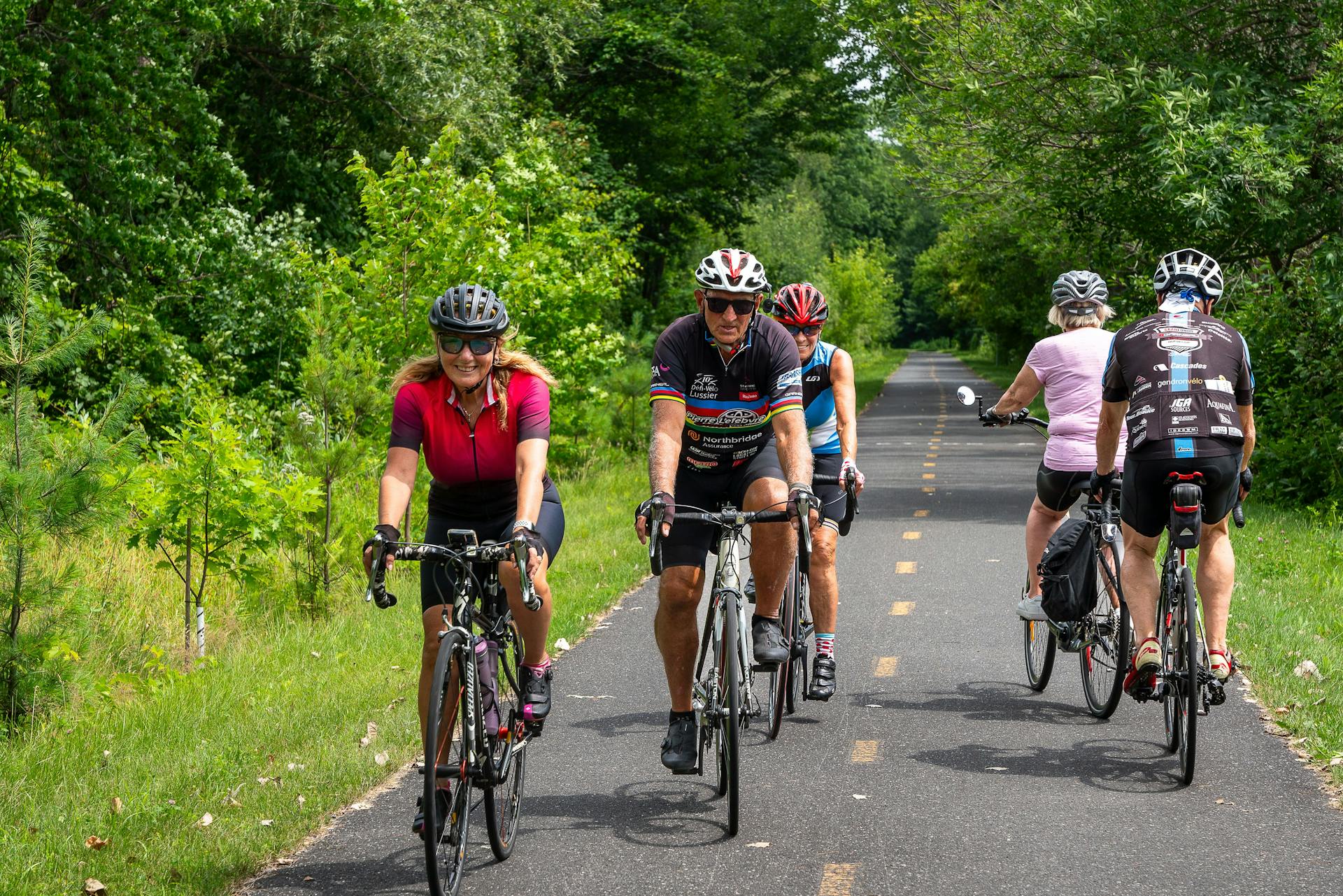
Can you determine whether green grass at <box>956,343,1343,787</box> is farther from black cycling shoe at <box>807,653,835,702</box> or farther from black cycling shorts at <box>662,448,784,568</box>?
black cycling shorts at <box>662,448,784,568</box>

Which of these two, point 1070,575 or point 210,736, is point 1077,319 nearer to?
point 1070,575

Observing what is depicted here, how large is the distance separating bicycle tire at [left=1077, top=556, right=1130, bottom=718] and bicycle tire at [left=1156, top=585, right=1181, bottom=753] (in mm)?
359

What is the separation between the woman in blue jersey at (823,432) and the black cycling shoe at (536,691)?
6.96 ft

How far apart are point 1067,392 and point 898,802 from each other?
8.61ft

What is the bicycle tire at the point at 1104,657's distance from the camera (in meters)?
6.63

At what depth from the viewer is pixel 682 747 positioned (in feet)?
18.6

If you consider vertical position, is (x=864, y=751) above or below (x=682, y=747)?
below

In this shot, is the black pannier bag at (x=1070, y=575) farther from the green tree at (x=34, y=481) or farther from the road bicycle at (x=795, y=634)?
the green tree at (x=34, y=481)

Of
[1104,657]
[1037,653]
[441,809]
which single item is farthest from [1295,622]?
[441,809]

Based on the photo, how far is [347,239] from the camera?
24750 mm

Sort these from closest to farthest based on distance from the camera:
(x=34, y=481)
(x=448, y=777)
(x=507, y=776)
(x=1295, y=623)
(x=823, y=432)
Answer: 1. (x=448, y=777)
2. (x=507, y=776)
3. (x=34, y=481)
4. (x=823, y=432)
5. (x=1295, y=623)

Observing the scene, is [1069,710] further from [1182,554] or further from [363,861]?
[363,861]

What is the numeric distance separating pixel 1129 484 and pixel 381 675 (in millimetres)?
3860

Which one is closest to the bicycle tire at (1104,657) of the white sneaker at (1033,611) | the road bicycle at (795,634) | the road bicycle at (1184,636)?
the white sneaker at (1033,611)
